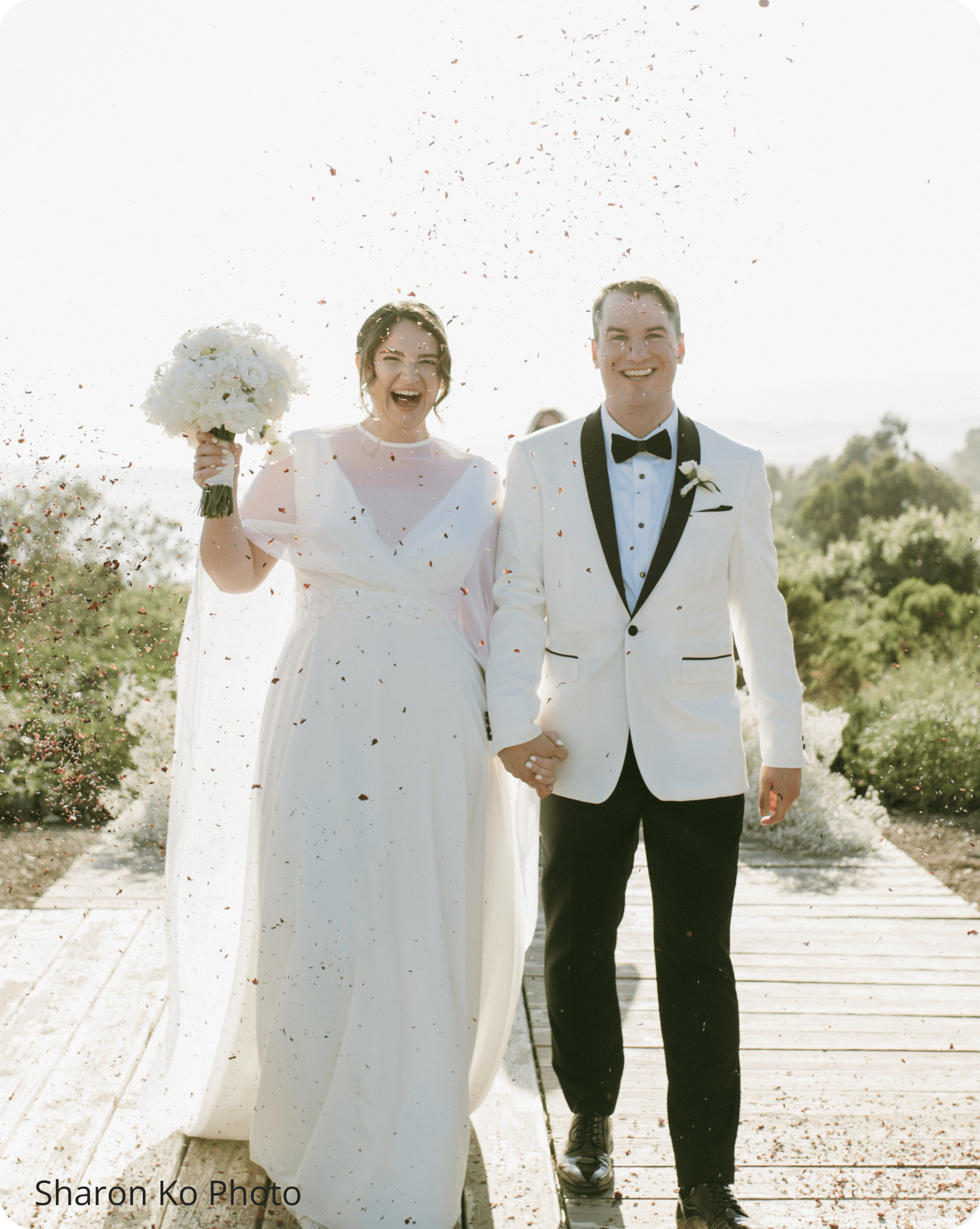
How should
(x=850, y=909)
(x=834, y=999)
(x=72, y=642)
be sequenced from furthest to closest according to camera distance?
(x=72, y=642) < (x=850, y=909) < (x=834, y=999)

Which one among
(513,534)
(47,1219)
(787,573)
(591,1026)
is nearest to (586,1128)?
(591,1026)

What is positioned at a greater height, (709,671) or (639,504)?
(639,504)

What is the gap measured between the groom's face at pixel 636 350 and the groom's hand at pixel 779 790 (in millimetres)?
918

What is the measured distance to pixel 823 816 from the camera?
17.2 ft

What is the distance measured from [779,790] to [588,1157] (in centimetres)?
100

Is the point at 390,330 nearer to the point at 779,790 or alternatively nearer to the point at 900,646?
the point at 779,790

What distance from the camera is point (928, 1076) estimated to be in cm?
299

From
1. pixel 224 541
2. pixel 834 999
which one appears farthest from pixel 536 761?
pixel 834 999

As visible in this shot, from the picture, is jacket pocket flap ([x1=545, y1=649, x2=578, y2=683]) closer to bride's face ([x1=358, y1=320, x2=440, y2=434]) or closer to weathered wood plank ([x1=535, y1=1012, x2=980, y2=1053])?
bride's face ([x1=358, y1=320, x2=440, y2=434])

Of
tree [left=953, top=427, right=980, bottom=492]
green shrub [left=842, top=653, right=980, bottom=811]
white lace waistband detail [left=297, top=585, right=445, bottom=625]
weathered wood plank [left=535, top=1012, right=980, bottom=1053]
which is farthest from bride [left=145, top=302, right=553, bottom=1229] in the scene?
tree [left=953, top=427, right=980, bottom=492]

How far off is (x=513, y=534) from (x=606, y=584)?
10.0 inches

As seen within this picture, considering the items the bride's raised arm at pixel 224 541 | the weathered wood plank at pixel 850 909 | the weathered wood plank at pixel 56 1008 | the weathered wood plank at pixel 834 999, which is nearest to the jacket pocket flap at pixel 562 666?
the bride's raised arm at pixel 224 541

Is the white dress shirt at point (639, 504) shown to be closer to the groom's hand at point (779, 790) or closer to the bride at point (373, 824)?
the bride at point (373, 824)

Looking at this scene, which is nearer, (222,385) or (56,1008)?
(222,385)
